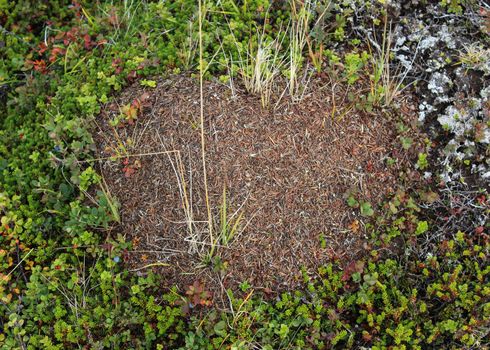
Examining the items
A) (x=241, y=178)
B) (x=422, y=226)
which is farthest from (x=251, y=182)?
(x=422, y=226)

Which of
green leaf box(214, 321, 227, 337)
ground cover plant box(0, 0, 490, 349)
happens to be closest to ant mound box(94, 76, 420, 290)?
ground cover plant box(0, 0, 490, 349)

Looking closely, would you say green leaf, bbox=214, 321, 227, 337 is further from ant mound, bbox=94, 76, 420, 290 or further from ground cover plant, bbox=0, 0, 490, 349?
ant mound, bbox=94, 76, 420, 290

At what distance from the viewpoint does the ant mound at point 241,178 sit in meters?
3.74

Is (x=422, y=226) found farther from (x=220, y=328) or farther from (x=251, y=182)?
(x=220, y=328)

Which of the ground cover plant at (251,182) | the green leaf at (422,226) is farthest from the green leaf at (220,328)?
the green leaf at (422,226)

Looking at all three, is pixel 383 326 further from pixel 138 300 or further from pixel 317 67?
pixel 317 67

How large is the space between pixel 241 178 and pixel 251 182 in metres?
0.08

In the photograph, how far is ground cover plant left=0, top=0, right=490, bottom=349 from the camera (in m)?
3.57

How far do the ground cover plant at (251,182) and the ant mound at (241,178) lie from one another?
0.6 inches

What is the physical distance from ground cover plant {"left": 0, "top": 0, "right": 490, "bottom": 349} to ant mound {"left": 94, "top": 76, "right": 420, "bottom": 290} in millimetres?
15

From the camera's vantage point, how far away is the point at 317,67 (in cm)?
420

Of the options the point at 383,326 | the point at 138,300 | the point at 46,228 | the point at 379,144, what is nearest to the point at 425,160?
the point at 379,144

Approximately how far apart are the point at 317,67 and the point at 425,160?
113 cm

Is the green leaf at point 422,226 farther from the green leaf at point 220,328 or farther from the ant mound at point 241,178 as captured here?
the green leaf at point 220,328
